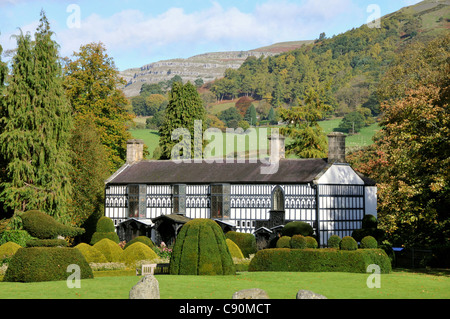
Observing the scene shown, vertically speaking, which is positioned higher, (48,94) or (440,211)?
(48,94)

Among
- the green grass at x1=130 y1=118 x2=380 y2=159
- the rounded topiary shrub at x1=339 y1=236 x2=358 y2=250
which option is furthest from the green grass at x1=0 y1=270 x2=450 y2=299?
the green grass at x1=130 y1=118 x2=380 y2=159

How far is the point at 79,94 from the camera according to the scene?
5706 cm

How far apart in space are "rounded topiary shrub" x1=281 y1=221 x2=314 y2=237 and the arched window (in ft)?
9.22

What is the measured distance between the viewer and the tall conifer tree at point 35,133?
117 ft

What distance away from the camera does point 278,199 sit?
42.8m

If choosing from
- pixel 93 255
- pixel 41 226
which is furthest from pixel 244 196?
pixel 41 226

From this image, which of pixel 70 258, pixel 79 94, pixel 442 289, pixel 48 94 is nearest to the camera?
pixel 442 289

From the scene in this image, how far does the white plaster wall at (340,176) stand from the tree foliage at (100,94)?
69.9ft

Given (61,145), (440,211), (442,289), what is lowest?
(442,289)

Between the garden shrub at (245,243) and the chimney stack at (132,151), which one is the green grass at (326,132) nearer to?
the chimney stack at (132,151)

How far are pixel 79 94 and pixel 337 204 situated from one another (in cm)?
2730
